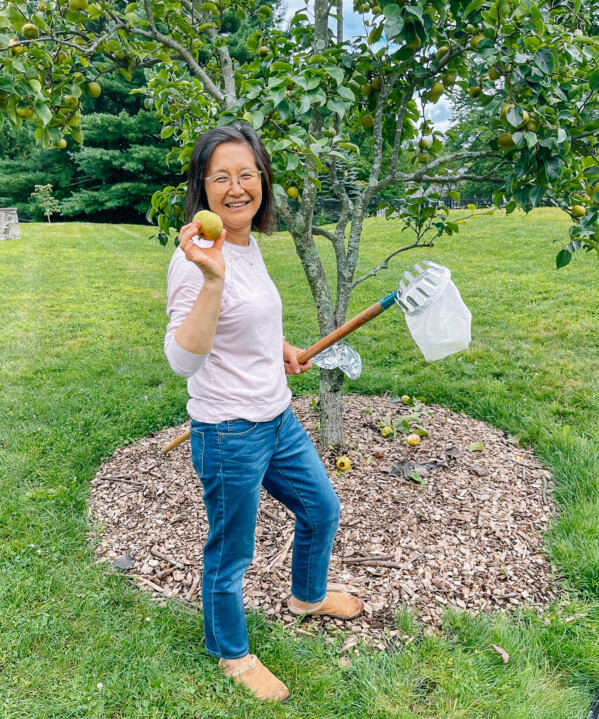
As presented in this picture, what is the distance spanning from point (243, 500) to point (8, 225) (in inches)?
636

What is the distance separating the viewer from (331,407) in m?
3.27

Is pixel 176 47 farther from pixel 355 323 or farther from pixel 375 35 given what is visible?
pixel 355 323

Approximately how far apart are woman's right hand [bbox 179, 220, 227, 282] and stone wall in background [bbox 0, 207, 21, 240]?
15952 millimetres

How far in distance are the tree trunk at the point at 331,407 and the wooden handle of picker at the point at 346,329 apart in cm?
100

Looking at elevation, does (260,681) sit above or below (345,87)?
below

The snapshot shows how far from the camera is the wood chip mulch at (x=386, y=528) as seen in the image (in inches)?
93.9

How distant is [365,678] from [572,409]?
278cm

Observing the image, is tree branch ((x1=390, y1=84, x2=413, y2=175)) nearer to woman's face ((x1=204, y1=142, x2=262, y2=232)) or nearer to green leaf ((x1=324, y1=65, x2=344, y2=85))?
green leaf ((x1=324, y1=65, x2=344, y2=85))

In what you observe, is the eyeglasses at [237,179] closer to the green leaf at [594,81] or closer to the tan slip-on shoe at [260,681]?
the green leaf at [594,81]

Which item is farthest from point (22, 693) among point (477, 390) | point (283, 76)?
point (477, 390)

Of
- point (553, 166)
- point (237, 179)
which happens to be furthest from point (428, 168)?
point (237, 179)

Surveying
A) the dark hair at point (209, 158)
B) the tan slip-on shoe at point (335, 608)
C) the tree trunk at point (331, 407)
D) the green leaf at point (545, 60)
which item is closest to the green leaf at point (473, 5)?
the green leaf at point (545, 60)

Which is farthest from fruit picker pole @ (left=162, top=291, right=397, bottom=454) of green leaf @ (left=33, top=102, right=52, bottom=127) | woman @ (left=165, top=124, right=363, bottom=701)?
green leaf @ (left=33, top=102, right=52, bottom=127)

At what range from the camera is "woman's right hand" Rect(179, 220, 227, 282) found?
1409 millimetres
